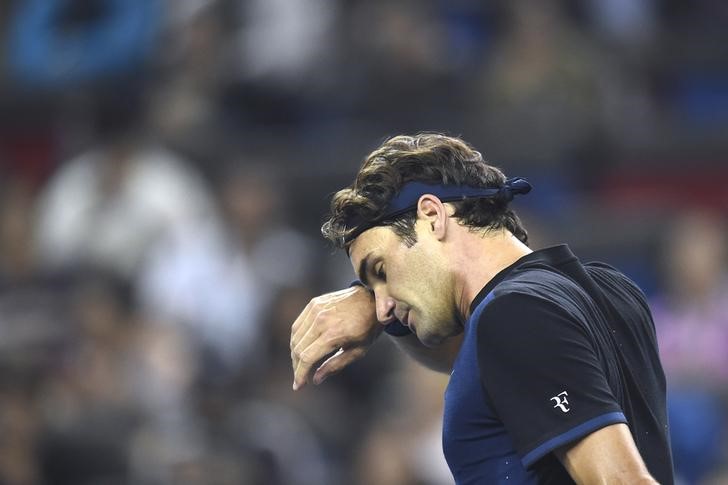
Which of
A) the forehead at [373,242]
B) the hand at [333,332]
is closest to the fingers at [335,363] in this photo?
the hand at [333,332]

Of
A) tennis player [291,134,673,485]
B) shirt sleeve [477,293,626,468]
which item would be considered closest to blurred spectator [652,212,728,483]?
tennis player [291,134,673,485]

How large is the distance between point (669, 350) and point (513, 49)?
10.5ft

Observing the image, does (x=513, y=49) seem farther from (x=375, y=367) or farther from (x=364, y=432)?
(x=364, y=432)

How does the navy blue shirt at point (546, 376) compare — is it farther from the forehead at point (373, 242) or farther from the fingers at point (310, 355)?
the fingers at point (310, 355)

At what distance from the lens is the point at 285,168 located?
10.0 m

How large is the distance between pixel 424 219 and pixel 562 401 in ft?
2.47

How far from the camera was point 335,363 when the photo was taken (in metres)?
4.07

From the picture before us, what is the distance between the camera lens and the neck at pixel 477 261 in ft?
11.9

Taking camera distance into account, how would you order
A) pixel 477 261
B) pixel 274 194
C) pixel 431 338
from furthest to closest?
pixel 274 194 < pixel 431 338 < pixel 477 261

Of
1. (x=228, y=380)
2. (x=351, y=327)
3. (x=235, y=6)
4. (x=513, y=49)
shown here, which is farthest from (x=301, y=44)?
(x=351, y=327)

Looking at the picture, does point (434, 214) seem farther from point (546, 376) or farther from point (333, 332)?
point (546, 376)

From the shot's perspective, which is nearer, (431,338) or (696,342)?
(431,338)

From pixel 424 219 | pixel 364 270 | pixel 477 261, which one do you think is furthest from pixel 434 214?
pixel 364 270

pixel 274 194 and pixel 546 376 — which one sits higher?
pixel 274 194
